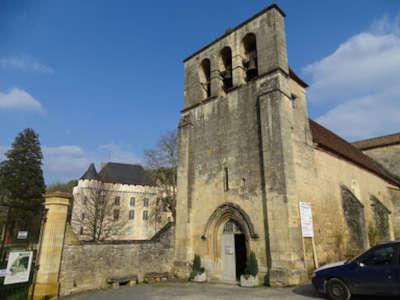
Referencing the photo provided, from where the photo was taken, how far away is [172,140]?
2733 centimetres

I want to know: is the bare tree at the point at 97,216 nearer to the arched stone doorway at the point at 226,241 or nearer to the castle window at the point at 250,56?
the arched stone doorway at the point at 226,241

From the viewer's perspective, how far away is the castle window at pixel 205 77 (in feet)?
50.0

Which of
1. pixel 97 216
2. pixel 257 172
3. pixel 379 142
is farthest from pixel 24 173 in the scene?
pixel 379 142

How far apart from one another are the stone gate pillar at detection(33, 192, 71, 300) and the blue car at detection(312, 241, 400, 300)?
837 centimetres

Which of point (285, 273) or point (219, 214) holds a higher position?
point (219, 214)

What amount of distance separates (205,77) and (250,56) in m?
2.86

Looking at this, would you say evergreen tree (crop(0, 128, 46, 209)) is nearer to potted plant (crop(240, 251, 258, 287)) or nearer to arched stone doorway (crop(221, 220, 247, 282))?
arched stone doorway (crop(221, 220, 247, 282))

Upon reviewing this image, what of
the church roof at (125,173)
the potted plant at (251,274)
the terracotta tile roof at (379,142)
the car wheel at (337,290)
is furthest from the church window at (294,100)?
the church roof at (125,173)

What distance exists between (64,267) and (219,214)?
6370mm

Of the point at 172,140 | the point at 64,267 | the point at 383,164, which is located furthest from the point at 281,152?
the point at 383,164

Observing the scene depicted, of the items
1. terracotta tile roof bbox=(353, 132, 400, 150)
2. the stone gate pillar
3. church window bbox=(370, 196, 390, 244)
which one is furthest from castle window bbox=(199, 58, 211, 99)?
terracotta tile roof bbox=(353, 132, 400, 150)

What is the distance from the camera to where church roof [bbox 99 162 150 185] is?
41.5m

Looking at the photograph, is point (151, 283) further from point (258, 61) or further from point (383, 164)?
point (383, 164)

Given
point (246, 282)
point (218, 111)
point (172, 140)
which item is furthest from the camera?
point (172, 140)
